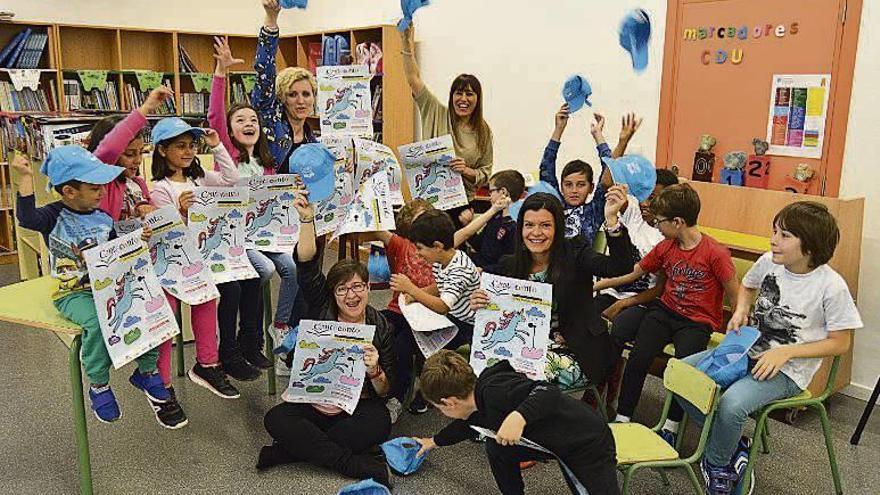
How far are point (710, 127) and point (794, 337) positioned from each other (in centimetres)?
183

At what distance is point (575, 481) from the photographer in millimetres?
2258

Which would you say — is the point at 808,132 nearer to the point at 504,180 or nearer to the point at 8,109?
the point at 504,180

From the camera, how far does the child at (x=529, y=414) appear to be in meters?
2.12

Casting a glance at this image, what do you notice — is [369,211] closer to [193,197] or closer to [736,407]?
[193,197]

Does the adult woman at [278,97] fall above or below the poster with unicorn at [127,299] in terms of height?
above

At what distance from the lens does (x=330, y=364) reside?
278 centimetres

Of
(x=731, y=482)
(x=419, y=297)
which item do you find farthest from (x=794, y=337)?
(x=419, y=297)

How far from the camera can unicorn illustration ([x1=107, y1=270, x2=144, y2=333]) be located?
8.13 feet

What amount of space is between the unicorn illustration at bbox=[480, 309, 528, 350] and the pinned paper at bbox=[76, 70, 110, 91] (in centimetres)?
535

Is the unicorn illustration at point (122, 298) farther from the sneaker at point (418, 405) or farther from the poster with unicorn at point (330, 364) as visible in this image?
the sneaker at point (418, 405)

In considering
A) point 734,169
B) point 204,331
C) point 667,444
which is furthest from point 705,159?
point 204,331

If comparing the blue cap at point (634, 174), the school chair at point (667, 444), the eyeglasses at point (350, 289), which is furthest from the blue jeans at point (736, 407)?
the eyeglasses at point (350, 289)

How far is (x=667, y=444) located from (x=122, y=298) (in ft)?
6.12

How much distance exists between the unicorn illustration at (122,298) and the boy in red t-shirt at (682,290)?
189cm
